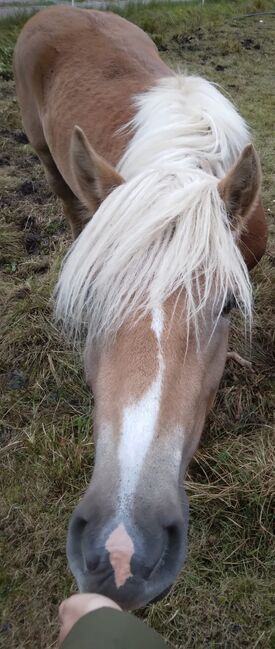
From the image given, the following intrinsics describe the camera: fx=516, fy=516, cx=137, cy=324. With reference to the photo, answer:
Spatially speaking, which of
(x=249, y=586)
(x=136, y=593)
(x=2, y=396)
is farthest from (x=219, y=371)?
(x=2, y=396)

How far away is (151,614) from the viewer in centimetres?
221

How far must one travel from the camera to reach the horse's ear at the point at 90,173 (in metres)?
1.80

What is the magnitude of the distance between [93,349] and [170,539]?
0.67m

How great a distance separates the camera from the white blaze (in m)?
1.29

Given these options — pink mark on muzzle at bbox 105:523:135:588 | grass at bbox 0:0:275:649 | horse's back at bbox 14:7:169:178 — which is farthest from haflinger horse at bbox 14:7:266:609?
grass at bbox 0:0:275:649

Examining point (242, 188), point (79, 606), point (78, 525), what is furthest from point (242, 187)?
point (79, 606)

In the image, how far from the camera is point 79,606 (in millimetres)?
1250

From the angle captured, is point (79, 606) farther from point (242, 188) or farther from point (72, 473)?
point (72, 473)

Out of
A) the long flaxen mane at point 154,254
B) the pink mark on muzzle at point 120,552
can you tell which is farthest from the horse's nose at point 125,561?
the long flaxen mane at point 154,254

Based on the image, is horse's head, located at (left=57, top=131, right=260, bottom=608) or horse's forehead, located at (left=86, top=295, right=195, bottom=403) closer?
horse's head, located at (left=57, top=131, right=260, bottom=608)

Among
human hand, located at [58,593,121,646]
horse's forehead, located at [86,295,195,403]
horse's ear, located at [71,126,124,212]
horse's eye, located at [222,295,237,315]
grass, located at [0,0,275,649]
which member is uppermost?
horse's ear, located at [71,126,124,212]

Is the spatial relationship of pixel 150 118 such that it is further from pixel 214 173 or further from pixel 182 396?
pixel 182 396

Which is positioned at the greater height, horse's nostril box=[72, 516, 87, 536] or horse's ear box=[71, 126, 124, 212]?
horse's ear box=[71, 126, 124, 212]

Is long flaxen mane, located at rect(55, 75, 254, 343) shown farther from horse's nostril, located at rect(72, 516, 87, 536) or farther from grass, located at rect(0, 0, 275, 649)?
grass, located at rect(0, 0, 275, 649)
